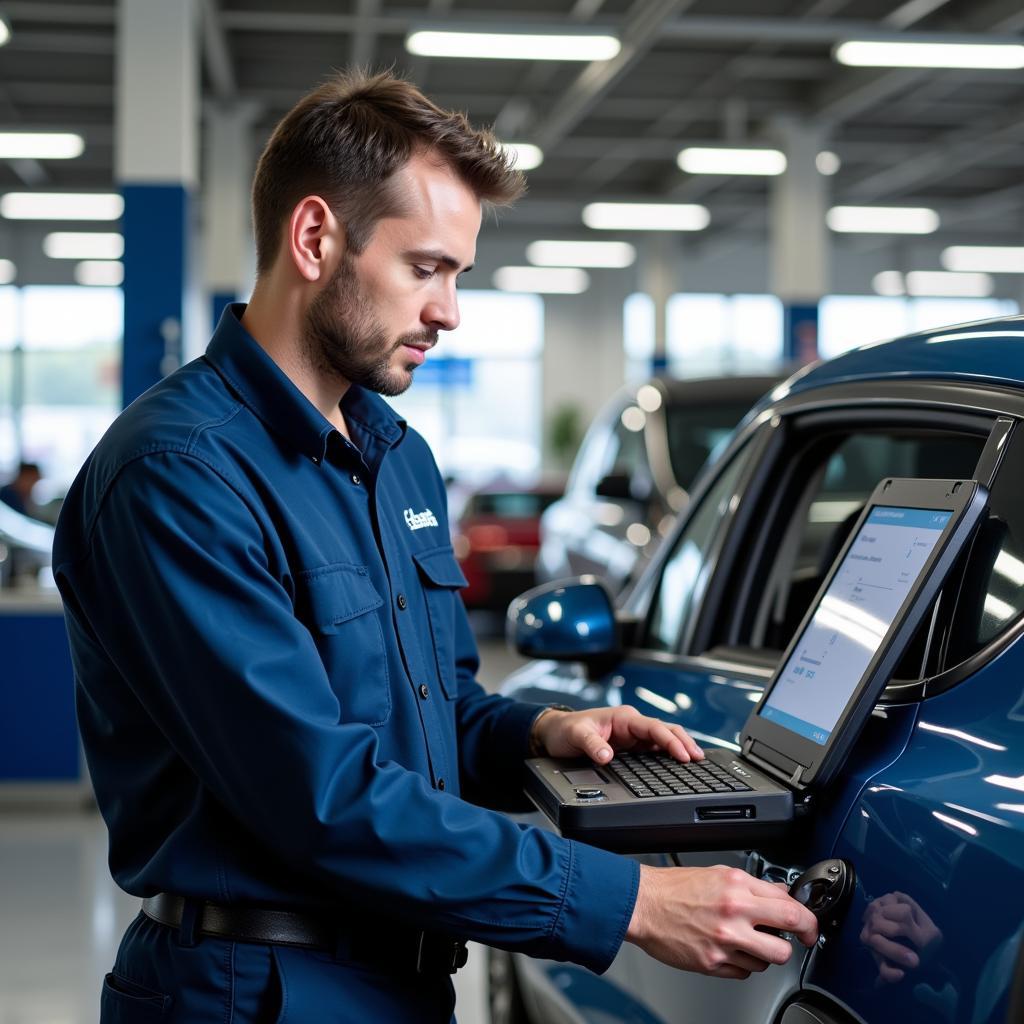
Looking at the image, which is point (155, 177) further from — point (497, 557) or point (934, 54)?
point (934, 54)

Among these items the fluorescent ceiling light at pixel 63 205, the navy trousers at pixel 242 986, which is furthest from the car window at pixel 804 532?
the fluorescent ceiling light at pixel 63 205

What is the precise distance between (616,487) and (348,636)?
18.0ft

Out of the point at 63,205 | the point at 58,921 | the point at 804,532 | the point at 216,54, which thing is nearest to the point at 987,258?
the point at 63,205

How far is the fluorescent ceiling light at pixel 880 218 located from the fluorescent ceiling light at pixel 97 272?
34.1ft

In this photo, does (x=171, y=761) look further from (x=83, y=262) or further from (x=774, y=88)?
(x=83, y=262)

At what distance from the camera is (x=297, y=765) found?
1371 mm

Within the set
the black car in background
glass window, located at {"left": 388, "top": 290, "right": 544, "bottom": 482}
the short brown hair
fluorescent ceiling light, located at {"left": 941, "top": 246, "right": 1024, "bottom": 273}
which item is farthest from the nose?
glass window, located at {"left": 388, "top": 290, "right": 544, "bottom": 482}

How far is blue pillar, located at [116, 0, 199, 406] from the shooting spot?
702cm

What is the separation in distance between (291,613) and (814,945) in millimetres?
604

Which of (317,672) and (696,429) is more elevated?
(696,429)

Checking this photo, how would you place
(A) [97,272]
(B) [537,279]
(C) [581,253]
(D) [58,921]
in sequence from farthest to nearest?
(B) [537,279] → (A) [97,272] → (C) [581,253] → (D) [58,921]

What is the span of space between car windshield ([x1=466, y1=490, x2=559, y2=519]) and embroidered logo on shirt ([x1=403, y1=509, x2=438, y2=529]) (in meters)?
9.48

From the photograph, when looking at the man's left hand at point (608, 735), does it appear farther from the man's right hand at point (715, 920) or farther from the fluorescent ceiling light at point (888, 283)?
the fluorescent ceiling light at point (888, 283)

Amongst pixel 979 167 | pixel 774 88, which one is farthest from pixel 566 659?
pixel 979 167
